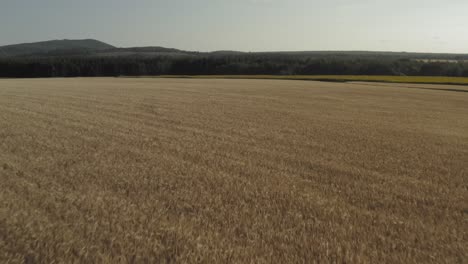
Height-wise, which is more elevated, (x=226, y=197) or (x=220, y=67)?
(x=220, y=67)

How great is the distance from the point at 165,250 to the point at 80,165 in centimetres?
351

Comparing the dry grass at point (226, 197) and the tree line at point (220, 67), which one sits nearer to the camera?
the dry grass at point (226, 197)

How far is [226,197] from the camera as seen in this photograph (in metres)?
4.83

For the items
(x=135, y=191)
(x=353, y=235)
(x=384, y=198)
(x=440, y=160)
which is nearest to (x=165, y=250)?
(x=135, y=191)

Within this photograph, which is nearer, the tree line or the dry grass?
the dry grass

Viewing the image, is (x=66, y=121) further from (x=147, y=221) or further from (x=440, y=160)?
(x=440, y=160)

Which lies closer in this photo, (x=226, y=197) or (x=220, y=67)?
(x=226, y=197)

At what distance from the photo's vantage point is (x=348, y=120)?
45.3 feet

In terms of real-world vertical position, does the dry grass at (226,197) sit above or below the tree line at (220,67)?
A: below

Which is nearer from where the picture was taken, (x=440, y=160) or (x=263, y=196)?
(x=263, y=196)

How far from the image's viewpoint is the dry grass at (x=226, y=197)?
11.3ft

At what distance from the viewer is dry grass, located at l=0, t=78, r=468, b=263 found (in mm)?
3441

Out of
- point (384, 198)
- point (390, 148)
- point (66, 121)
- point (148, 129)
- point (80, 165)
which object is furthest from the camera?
point (66, 121)

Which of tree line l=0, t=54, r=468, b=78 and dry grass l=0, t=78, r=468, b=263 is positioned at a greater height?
tree line l=0, t=54, r=468, b=78
